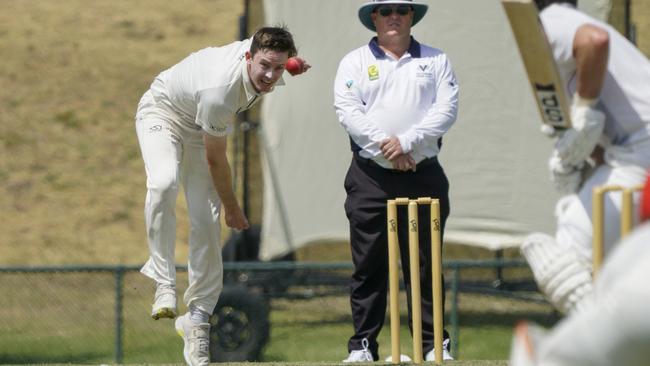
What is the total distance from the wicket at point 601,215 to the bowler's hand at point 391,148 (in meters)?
2.12

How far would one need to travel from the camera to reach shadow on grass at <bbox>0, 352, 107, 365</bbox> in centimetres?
850

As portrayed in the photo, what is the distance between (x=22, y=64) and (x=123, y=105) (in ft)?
5.49

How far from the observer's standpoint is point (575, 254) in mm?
4074

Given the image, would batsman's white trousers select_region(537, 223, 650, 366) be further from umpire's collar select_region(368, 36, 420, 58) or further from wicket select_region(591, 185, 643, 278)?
umpire's collar select_region(368, 36, 420, 58)

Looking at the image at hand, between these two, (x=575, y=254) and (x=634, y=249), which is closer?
(x=634, y=249)

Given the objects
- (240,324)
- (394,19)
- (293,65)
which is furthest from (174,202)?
(240,324)

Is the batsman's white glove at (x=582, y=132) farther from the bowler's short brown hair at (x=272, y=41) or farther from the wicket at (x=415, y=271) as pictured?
the bowler's short brown hair at (x=272, y=41)

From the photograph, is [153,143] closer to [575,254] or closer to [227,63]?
[227,63]

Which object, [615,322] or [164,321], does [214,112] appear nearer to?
[615,322]

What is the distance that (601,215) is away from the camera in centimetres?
399

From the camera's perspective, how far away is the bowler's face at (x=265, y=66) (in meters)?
5.53

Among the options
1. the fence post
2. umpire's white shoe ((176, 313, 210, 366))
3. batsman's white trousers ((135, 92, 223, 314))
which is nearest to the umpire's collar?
batsman's white trousers ((135, 92, 223, 314))

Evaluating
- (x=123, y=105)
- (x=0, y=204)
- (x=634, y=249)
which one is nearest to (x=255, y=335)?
(x=634, y=249)

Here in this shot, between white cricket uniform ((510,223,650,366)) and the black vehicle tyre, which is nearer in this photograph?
white cricket uniform ((510,223,650,366))
